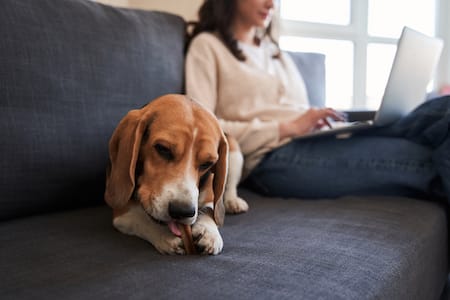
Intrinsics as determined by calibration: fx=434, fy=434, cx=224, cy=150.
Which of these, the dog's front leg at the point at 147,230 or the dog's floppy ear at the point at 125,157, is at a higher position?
the dog's floppy ear at the point at 125,157

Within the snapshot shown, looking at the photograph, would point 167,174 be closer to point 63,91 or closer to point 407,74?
point 63,91

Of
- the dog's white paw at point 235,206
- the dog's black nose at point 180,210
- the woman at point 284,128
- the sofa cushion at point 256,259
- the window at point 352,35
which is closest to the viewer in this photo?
the sofa cushion at point 256,259

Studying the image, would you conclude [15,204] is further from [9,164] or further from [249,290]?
[249,290]

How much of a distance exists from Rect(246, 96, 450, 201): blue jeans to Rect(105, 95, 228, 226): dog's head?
52 cm

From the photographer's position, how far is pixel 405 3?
3.87 metres

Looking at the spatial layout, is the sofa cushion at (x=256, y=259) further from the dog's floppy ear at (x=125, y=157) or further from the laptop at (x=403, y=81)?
the laptop at (x=403, y=81)

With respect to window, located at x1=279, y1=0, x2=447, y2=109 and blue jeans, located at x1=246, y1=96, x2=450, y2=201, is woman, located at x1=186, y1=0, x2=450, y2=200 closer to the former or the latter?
blue jeans, located at x1=246, y1=96, x2=450, y2=201

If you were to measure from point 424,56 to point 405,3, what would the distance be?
2.60 m

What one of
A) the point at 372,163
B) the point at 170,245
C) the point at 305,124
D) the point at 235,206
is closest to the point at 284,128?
the point at 305,124

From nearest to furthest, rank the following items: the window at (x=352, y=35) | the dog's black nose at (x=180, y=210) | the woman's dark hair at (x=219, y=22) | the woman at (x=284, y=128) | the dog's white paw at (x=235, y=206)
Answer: the dog's black nose at (x=180, y=210) < the dog's white paw at (x=235, y=206) < the woman at (x=284, y=128) < the woman's dark hair at (x=219, y=22) < the window at (x=352, y=35)

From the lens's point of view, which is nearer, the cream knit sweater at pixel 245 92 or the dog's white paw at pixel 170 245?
the dog's white paw at pixel 170 245

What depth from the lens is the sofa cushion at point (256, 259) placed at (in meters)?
0.73

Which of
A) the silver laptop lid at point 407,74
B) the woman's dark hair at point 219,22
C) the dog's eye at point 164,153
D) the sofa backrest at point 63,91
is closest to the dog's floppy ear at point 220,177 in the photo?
the dog's eye at point 164,153

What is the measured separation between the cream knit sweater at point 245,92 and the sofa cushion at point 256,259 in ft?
1.23
